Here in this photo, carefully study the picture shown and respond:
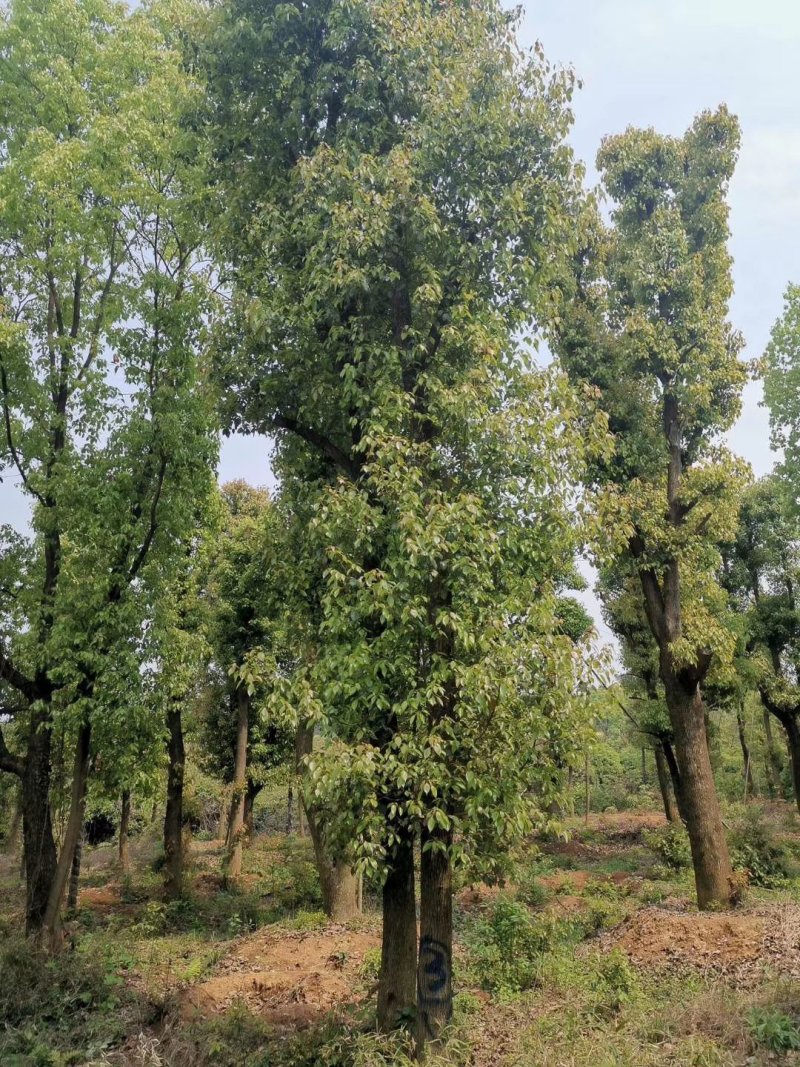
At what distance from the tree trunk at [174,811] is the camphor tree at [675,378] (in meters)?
12.2

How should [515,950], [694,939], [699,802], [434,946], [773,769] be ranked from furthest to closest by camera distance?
1. [773,769]
2. [699,802]
3. [694,939]
4. [515,950]
5. [434,946]

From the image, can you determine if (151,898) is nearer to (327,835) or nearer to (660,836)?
(660,836)

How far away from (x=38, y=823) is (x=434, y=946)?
7.35 metres

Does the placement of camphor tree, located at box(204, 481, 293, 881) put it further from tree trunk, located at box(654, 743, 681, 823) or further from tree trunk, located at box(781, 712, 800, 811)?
tree trunk, located at box(781, 712, 800, 811)

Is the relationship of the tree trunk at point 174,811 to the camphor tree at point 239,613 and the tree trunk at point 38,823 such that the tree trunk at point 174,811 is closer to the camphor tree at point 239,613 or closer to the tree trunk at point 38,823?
the camphor tree at point 239,613

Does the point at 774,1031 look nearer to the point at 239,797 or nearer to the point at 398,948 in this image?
the point at 398,948

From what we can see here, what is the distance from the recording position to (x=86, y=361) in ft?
40.7

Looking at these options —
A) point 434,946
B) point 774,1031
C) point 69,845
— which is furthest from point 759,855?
point 69,845

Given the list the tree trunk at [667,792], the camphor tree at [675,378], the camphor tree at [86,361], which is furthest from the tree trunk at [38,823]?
the tree trunk at [667,792]

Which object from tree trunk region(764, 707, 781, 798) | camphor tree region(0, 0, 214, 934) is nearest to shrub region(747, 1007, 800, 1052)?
camphor tree region(0, 0, 214, 934)

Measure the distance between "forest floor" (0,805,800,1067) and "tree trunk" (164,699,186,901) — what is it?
2.87m

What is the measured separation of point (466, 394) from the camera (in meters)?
6.94

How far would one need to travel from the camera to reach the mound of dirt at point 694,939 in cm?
916

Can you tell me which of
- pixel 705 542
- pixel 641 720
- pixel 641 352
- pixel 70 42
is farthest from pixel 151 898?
pixel 70 42
